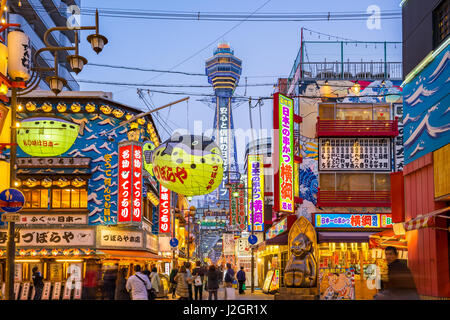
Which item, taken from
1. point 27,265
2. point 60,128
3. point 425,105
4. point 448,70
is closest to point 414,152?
point 425,105

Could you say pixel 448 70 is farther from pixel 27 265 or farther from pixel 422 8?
pixel 27 265

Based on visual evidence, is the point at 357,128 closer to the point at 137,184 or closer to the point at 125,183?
the point at 137,184

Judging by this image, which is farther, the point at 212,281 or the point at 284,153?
the point at 284,153

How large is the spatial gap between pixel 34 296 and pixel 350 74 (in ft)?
77.2

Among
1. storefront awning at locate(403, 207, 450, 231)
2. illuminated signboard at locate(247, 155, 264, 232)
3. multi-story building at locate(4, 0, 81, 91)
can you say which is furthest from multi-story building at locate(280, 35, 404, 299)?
multi-story building at locate(4, 0, 81, 91)

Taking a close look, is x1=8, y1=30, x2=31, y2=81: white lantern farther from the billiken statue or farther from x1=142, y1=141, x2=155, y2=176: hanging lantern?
x1=142, y1=141, x2=155, y2=176: hanging lantern

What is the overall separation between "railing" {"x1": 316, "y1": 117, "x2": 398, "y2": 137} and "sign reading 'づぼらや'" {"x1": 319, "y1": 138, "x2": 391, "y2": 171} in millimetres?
721

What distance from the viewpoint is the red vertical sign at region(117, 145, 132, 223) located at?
27966 millimetres

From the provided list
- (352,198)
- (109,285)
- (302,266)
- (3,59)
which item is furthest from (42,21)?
(302,266)

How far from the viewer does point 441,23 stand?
17141mm

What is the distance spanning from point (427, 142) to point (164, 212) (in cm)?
2365

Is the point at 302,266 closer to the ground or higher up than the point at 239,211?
closer to the ground

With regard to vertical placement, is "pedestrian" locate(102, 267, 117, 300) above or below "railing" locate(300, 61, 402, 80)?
below

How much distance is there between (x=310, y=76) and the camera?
117ft
